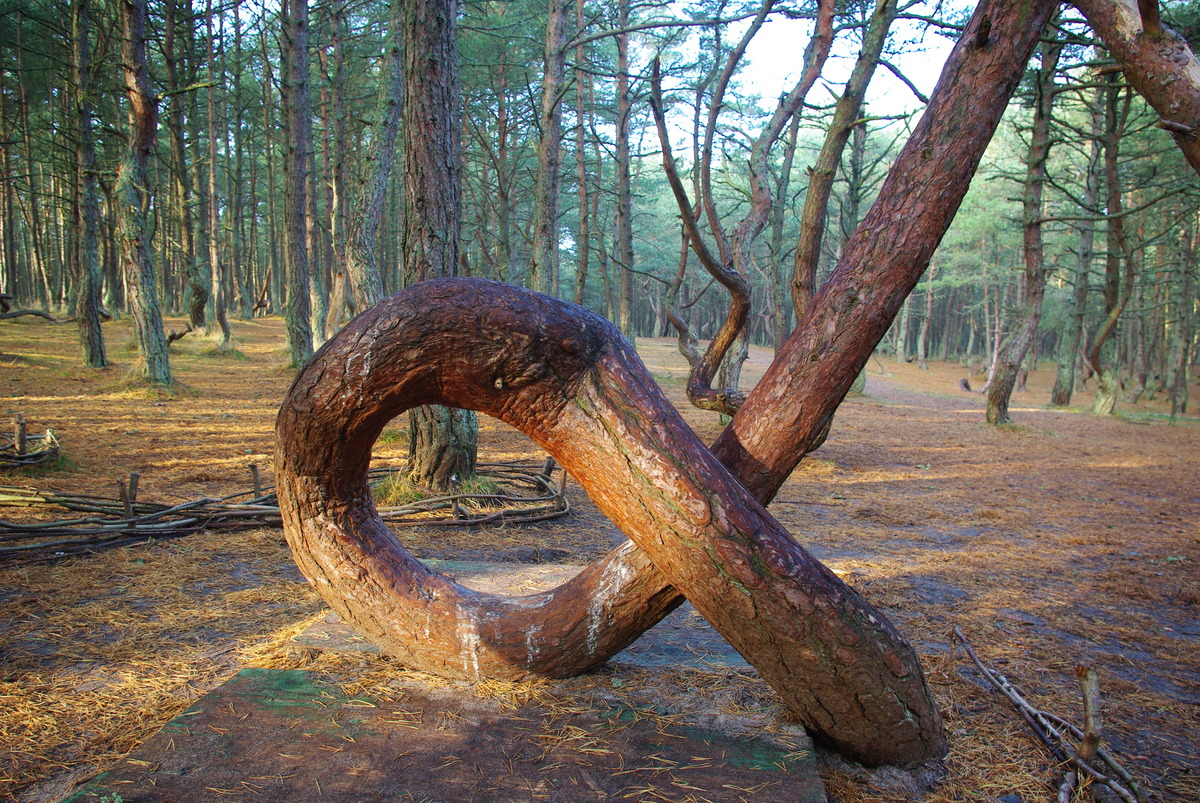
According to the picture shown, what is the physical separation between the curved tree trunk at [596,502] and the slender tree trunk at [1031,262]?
41.1ft

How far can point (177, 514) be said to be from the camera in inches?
182

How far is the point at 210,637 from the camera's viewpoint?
119 inches

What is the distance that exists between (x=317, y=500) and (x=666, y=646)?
165cm

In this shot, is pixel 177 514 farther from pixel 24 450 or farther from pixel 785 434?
pixel 785 434

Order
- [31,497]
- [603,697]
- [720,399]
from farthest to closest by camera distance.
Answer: [31,497] < [720,399] < [603,697]

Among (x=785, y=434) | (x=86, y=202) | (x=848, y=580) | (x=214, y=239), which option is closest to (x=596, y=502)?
(x=785, y=434)

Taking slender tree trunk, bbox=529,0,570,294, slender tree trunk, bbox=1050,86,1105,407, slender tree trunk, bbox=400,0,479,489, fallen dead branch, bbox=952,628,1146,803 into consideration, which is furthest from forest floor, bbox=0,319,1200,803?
slender tree trunk, bbox=1050,86,1105,407

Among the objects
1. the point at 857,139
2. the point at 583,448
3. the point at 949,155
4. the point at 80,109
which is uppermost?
the point at 857,139

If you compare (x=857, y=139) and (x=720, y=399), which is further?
(x=857, y=139)

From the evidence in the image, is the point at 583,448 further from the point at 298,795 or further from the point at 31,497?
the point at 31,497

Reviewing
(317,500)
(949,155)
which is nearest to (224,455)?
(317,500)

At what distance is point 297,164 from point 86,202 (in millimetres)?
3556

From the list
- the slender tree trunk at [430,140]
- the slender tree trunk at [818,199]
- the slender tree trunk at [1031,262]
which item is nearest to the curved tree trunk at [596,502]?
the slender tree trunk at [818,199]

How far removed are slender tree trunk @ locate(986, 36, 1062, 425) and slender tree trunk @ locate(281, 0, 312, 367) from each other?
13.4m
